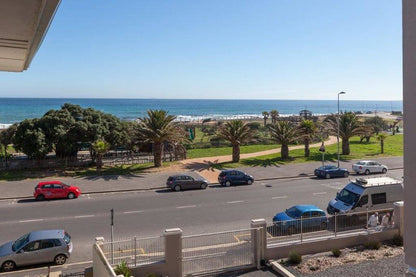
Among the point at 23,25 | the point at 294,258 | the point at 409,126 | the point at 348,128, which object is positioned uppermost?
the point at 23,25

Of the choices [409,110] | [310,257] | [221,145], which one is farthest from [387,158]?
[409,110]

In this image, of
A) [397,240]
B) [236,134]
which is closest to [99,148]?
[236,134]

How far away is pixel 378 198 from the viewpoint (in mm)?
20375

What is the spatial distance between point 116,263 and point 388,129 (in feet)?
262

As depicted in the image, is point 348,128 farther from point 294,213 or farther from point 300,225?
point 300,225

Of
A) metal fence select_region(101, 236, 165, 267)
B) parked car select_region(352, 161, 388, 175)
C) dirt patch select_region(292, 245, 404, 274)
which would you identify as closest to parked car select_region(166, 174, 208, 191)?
dirt patch select_region(292, 245, 404, 274)

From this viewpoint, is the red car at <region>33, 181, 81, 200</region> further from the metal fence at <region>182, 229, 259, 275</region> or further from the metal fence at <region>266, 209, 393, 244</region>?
the metal fence at <region>266, 209, 393, 244</region>

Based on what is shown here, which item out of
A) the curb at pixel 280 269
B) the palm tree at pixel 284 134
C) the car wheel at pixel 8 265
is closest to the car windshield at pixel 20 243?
the car wheel at pixel 8 265

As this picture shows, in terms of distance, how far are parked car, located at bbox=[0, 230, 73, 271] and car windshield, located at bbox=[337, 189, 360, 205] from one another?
1407 cm

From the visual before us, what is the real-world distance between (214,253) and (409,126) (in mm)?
9254

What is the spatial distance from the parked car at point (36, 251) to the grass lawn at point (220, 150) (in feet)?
90.7

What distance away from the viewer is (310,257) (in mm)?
15258

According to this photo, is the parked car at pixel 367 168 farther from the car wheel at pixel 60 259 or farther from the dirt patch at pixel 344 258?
the car wheel at pixel 60 259

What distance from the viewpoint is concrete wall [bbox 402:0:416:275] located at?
21.7 feet
